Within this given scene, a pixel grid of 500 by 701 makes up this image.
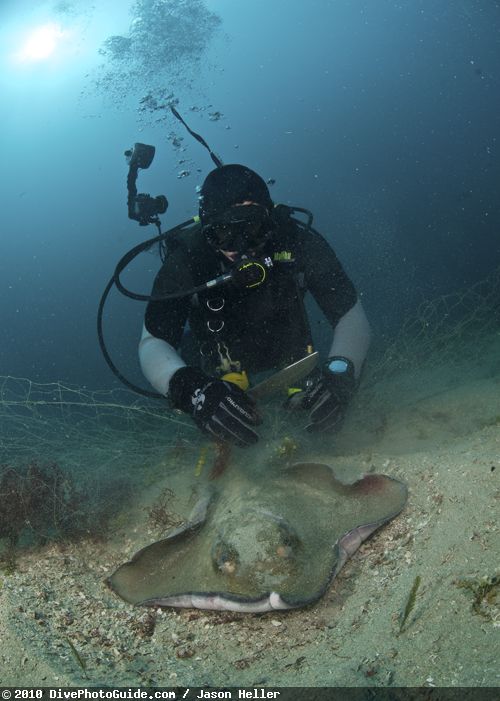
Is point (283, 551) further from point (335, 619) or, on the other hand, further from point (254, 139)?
point (254, 139)

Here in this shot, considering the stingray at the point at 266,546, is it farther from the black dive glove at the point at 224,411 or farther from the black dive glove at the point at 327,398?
the black dive glove at the point at 327,398

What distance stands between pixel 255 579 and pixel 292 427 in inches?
99.2

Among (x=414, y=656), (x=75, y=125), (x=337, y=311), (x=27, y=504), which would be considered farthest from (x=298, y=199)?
(x=414, y=656)

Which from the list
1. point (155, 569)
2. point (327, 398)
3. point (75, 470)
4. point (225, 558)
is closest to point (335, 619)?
point (225, 558)

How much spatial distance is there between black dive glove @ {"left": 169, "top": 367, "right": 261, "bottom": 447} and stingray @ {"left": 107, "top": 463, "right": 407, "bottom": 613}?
20.3 inches

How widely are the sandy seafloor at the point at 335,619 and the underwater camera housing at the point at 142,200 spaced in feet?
15.1

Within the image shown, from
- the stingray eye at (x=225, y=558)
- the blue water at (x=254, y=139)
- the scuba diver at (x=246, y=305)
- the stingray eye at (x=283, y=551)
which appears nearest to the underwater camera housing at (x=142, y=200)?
the scuba diver at (x=246, y=305)

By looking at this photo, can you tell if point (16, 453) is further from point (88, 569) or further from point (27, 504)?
point (88, 569)

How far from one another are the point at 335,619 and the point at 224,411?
6.09ft

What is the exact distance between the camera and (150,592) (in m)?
2.97

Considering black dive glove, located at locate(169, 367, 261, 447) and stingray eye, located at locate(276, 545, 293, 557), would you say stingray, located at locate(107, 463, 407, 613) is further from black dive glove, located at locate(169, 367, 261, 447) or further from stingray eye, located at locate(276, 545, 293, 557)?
black dive glove, located at locate(169, 367, 261, 447)

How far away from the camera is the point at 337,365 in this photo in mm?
4762

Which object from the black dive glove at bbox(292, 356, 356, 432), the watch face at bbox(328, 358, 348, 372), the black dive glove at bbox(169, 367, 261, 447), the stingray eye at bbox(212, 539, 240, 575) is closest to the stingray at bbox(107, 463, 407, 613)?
the stingray eye at bbox(212, 539, 240, 575)

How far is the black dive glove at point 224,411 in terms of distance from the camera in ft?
13.2
